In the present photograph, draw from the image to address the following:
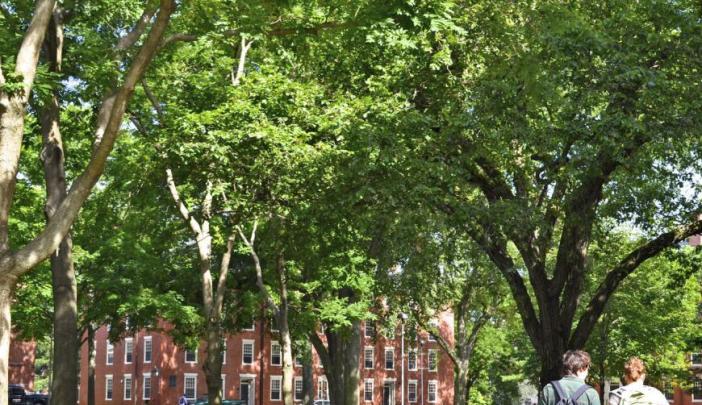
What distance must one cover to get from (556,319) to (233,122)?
28.1ft

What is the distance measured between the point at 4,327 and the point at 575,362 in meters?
6.49

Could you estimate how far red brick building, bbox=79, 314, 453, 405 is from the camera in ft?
275

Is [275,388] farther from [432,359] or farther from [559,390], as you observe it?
[559,390]

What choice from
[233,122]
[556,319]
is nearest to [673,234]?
[556,319]

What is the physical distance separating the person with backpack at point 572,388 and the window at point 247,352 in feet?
260

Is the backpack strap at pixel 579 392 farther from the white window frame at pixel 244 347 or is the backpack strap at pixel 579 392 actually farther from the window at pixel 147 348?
the window at pixel 147 348

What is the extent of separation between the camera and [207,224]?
25984mm

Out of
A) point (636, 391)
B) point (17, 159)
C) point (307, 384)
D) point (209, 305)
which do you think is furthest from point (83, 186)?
point (307, 384)

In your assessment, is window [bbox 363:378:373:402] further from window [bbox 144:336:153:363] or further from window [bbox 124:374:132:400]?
window [bbox 124:374:132:400]

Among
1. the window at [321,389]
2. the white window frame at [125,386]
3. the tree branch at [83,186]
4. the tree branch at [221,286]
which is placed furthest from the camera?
the window at [321,389]

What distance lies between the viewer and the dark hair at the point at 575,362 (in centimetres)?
838

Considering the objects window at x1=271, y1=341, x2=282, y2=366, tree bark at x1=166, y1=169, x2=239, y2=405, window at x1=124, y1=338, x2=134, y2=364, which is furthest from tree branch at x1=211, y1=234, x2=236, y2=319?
window at x1=124, y1=338, x2=134, y2=364

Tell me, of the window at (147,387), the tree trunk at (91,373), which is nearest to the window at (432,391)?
the window at (147,387)

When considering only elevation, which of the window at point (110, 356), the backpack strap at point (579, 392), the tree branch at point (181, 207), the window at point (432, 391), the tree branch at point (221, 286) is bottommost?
the window at point (432, 391)
